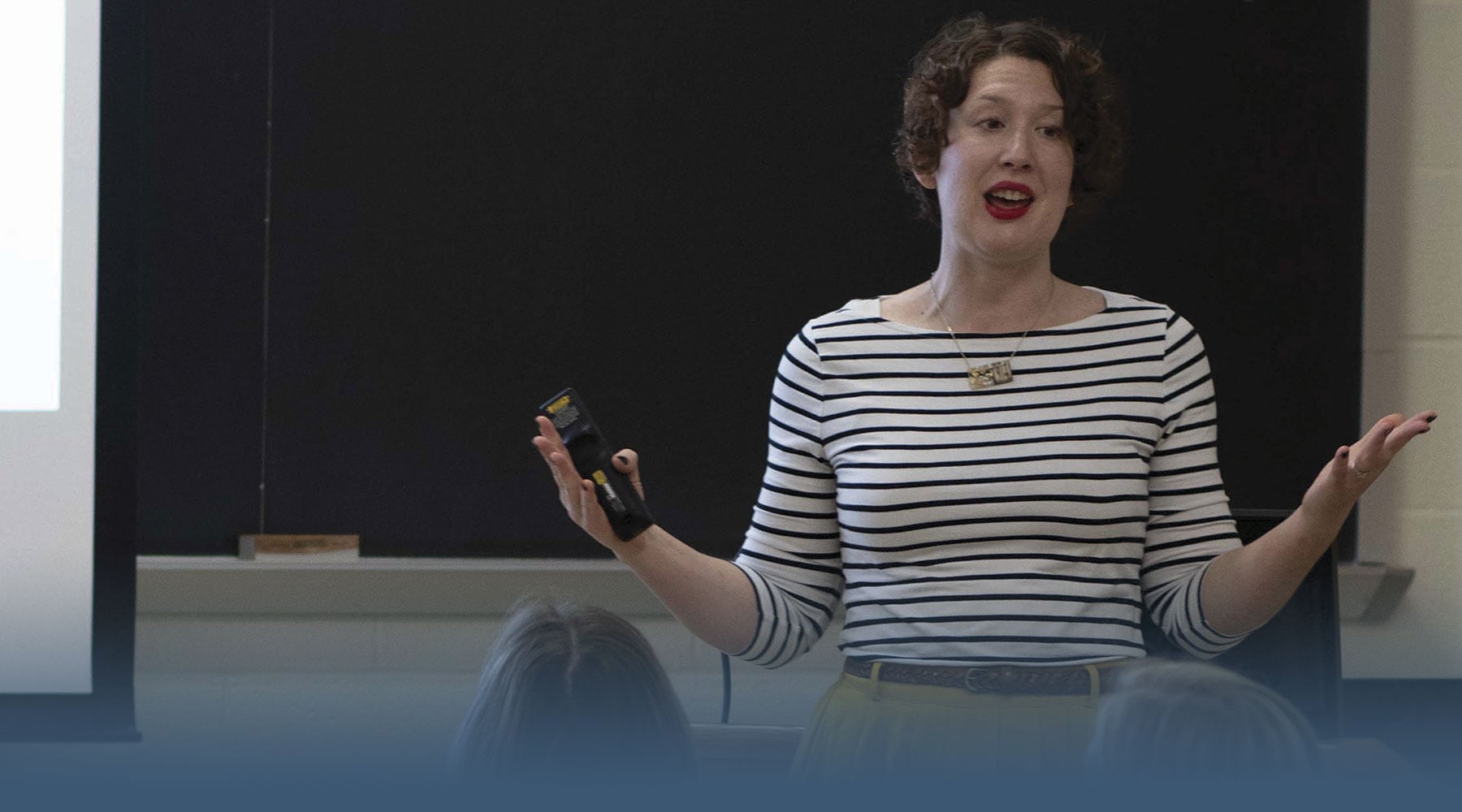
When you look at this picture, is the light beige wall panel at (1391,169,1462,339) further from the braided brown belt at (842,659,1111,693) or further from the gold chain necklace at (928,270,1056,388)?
the braided brown belt at (842,659,1111,693)

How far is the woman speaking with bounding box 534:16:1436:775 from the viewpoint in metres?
1.19

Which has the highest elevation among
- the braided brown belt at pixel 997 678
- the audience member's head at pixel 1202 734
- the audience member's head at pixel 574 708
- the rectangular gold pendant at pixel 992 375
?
the rectangular gold pendant at pixel 992 375

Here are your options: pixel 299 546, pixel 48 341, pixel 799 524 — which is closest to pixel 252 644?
pixel 299 546

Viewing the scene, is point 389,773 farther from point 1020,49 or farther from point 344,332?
point 344,332

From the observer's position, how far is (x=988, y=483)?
123cm

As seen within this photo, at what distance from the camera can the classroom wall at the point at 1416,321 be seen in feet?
8.45

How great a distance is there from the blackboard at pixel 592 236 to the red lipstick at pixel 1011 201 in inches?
49.5

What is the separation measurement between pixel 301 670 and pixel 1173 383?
170 cm

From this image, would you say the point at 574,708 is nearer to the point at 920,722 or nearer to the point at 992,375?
the point at 920,722

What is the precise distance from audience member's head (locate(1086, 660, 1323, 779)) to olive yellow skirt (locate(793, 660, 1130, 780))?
2.12 feet

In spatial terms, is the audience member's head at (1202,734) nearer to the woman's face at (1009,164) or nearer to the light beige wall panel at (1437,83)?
the woman's face at (1009,164)

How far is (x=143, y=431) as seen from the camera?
2.42m

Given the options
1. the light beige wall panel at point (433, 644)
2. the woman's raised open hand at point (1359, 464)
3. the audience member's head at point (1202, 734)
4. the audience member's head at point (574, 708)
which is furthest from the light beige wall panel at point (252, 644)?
the audience member's head at point (1202, 734)

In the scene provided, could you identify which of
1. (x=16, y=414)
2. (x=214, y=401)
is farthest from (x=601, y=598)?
(x=16, y=414)
